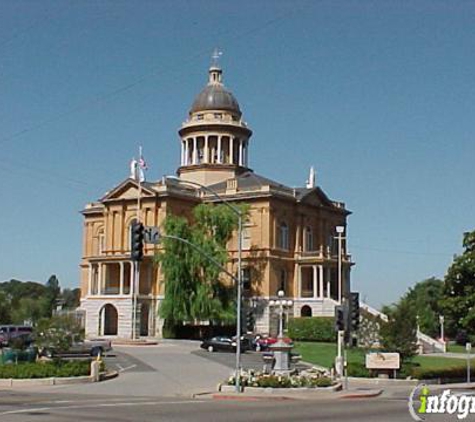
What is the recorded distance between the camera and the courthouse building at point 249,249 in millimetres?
91938

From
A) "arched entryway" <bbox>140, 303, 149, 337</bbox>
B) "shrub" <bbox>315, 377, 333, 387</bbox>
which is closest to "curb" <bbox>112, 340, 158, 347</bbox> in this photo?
"arched entryway" <bbox>140, 303, 149, 337</bbox>

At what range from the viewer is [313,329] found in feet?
276

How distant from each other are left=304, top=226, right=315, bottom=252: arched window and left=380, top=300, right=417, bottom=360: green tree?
49.0 meters

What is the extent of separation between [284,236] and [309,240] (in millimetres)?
4505

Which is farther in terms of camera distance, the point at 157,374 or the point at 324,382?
the point at 157,374

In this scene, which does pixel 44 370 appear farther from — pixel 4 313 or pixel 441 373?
pixel 4 313

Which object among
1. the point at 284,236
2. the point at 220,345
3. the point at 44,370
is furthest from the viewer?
the point at 284,236

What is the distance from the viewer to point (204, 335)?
84.2m

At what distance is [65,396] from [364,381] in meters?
16.1

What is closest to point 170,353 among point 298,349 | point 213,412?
point 298,349

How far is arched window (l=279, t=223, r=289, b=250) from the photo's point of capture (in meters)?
95.2

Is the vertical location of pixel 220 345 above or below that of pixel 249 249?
below

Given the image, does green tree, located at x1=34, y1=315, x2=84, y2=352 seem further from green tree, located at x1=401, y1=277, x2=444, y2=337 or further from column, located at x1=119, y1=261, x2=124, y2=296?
green tree, located at x1=401, y1=277, x2=444, y2=337

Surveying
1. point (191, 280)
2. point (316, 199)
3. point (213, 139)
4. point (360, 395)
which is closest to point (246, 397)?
point (360, 395)
